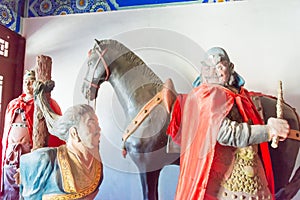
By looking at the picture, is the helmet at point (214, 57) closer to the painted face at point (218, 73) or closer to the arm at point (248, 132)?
the painted face at point (218, 73)

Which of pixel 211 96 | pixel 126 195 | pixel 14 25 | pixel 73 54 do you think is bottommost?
pixel 126 195

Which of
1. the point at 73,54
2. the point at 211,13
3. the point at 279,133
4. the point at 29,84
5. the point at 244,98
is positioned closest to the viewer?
the point at 279,133

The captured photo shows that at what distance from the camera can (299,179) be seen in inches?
52.3

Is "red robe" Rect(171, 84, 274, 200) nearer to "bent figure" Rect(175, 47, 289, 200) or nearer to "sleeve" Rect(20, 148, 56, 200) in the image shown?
"bent figure" Rect(175, 47, 289, 200)

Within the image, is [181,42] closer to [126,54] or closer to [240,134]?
[126,54]

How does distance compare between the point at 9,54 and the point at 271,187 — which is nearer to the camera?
the point at 271,187

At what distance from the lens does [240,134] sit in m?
1.01

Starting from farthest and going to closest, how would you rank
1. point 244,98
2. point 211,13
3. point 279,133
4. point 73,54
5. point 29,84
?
point 73,54, point 211,13, point 29,84, point 244,98, point 279,133

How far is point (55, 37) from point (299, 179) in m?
1.28

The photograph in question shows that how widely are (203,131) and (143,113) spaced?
0.28m

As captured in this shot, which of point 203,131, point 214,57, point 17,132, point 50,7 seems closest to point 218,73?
point 214,57

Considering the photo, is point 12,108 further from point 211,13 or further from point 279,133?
point 279,133

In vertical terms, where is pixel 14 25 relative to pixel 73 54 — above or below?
above

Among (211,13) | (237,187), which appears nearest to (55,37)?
(211,13)
